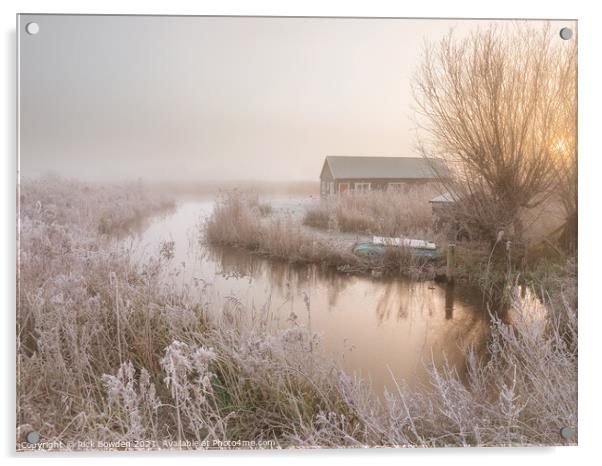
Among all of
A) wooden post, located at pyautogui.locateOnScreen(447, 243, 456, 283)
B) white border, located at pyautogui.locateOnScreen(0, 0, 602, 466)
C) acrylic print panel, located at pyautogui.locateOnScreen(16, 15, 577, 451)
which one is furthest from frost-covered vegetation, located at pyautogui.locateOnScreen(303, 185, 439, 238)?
white border, located at pyautogui.locateOnScreen(0, 0, 602, 466)

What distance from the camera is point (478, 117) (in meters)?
3.06

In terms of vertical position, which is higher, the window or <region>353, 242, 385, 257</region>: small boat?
the window

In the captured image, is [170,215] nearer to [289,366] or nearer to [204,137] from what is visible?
[204,137]

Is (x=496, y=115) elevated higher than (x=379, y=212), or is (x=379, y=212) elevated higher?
(x=496, y=115)

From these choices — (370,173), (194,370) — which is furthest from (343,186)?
(194,370)

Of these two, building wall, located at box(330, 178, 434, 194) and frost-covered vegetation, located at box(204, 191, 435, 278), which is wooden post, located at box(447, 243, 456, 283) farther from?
building wall, located at box(330, 178, 434, 194)

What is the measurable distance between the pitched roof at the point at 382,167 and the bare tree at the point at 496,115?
75mm

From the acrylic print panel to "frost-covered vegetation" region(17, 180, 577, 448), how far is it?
1 centimetres

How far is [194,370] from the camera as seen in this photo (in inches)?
116

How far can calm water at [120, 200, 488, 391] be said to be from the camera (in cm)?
295

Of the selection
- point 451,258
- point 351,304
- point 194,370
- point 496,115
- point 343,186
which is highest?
point 496,115
